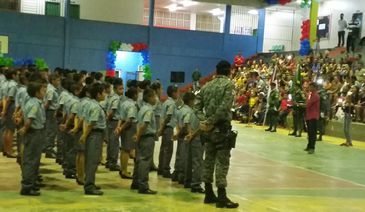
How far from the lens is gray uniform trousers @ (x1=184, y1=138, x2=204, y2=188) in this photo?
28.4ft

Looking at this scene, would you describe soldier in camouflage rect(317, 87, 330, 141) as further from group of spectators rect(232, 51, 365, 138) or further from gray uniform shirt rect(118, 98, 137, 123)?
gray uniform shirt rect(118, 98, 137, 123)

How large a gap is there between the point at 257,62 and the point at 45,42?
472 inches

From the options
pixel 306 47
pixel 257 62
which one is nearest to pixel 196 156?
pixel 306 47

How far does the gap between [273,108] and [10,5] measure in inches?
601

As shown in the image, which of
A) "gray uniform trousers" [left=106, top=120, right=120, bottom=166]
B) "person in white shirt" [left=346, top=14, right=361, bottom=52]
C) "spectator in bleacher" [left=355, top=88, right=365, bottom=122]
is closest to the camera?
"gray uniform trousers" [left=106, top=120, right=120, bottom=166]

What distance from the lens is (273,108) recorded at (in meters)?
21.8

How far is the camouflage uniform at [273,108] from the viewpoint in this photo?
21.8 m

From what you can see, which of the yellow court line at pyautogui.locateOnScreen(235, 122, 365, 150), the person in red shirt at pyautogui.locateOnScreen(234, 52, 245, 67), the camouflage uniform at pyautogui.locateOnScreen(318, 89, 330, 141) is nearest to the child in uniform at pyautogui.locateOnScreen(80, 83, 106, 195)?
the yellow court line at pyautogui.locateOnScreen(235, 122, 365, 150)

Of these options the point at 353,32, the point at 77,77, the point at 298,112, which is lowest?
the point at 298,112

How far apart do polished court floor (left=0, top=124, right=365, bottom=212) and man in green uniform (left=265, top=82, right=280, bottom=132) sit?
736cm

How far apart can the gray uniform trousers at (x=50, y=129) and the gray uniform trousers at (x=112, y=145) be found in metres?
1.19

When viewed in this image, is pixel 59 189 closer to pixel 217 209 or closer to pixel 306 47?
pixel 217 209

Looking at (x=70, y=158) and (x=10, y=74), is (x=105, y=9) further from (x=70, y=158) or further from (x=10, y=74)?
(x=70, y=158)

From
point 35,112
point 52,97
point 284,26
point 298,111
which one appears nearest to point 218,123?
point 35,112
